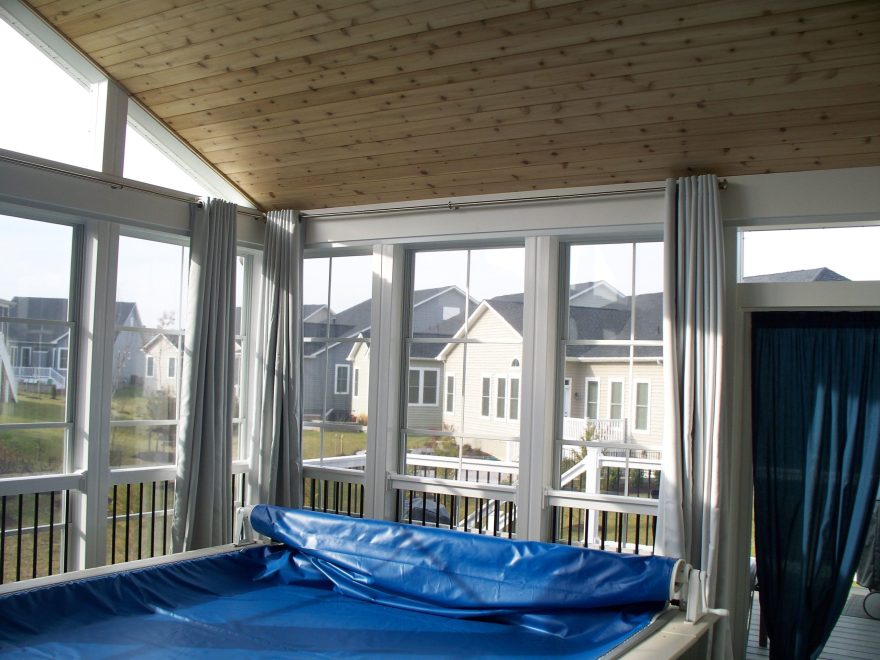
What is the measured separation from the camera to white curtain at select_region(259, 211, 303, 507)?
5340mm

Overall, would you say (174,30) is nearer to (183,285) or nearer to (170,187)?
(170,187)

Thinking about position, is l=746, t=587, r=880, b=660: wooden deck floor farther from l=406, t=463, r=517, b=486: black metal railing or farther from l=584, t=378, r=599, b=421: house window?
l=406, t=463, r=517, b=486: black metal railing

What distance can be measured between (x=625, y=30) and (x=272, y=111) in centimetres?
211

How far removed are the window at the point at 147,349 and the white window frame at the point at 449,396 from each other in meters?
1.71

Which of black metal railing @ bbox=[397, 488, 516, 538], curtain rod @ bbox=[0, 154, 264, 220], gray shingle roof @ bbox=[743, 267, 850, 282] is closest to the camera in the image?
gray shingle roof @ bbox=[743, 267, 850, 282]

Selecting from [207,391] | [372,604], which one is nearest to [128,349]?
[207,391]

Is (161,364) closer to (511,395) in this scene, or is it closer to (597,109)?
(511,395)

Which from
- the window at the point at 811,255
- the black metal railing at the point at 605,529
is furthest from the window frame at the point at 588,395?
the window at the point at 811,255

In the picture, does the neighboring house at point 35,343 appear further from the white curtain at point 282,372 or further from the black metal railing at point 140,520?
the white curtain at point 282,372

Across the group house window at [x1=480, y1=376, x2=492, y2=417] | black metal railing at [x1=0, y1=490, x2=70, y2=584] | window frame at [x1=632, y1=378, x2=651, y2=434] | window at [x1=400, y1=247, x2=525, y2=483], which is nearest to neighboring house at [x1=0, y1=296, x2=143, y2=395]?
black metal railing at [x1=0, y1=490, x2=70, y2=584]

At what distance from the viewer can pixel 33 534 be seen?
457 cm

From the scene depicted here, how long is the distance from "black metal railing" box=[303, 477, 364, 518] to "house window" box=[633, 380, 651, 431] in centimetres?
192

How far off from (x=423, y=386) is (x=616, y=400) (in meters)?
1.28

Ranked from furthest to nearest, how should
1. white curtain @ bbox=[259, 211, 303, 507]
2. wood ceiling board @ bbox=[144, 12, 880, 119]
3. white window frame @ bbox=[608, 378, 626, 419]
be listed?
white curtain @ bbox=[259, 211, 303, 507] < white window frame @ bbox=[608, 378, 626, 419] < wood ceiling board @ bbox=[144, 12, 880, 119]
